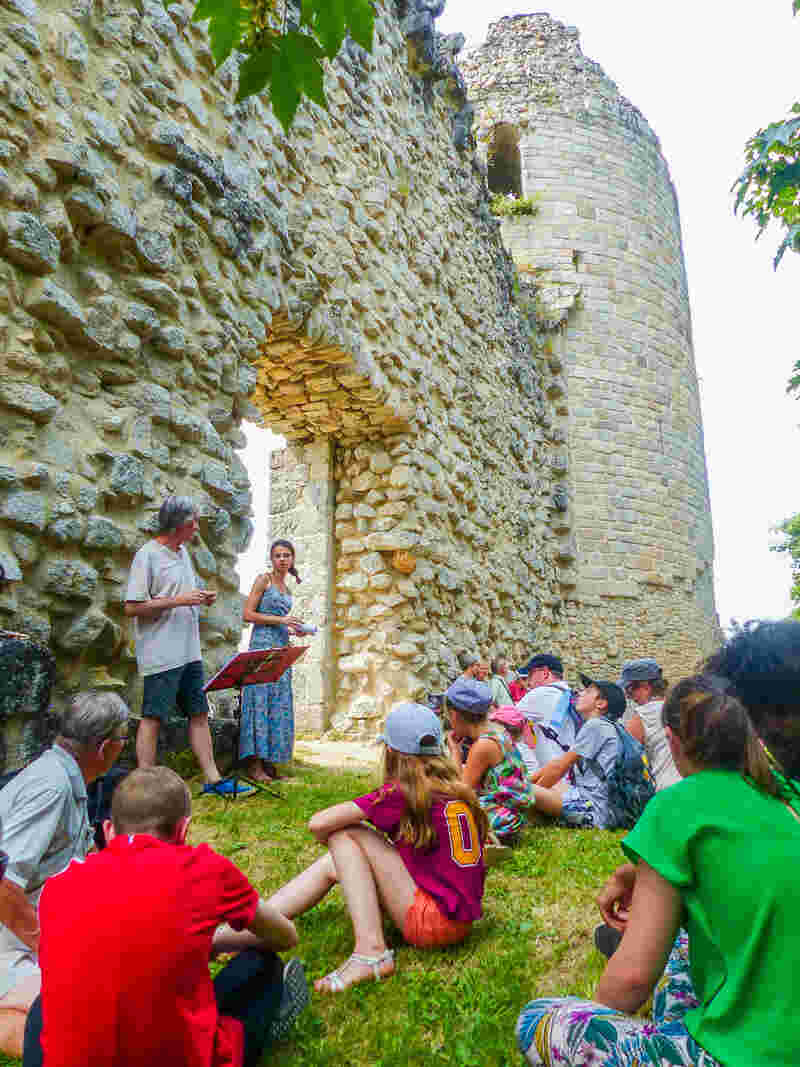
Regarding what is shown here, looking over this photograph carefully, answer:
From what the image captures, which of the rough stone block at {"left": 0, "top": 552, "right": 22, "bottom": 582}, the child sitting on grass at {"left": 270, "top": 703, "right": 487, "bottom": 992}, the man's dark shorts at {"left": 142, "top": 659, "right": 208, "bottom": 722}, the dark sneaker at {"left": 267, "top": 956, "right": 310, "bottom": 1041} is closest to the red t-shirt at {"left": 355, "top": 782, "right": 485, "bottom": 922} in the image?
the child sitting on grass at {"left": 270, "top": 703, "right": 487, "bottom": 992}

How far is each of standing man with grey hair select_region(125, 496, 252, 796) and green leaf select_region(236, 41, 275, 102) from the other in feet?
8.04

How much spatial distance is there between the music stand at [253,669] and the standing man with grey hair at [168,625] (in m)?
0.14

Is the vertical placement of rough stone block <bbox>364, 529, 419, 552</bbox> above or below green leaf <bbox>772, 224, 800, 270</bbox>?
below

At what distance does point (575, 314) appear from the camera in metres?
12.4

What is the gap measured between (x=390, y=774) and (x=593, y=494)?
9841 mm

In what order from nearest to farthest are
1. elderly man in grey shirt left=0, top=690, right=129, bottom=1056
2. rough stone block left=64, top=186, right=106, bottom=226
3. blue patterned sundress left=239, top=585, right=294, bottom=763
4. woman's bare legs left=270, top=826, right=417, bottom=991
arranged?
elderly man in grey shirt left=0, top=690, right=129, bottom=1056
woman's bare legs left=270, top=826, right=417, bottom=991
rough stone block left=64, top=186, right=106, bottom=226
blue patterned sundress left=239, top=585, right=294, bottom=763

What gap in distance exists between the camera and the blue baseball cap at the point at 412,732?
256 cm

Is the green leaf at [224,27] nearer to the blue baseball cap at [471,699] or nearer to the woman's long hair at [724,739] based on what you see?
the woman's long hair at [724,739]

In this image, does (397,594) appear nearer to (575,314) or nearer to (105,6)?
(105,6)

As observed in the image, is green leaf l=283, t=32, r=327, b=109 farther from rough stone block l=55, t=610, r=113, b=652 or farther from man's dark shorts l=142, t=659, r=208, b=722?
man's dark shorts l=142, t=659, r=208, b=722

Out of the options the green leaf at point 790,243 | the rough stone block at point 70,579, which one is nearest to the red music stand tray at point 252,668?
the rough stone block at point 70,579

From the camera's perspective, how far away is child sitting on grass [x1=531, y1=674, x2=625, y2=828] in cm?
389

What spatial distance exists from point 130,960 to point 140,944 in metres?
0.03

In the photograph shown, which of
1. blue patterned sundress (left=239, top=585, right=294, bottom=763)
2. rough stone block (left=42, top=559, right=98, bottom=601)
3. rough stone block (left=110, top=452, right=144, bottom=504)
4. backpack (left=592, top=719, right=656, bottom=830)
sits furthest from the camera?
blue patterned sundress (left=239, top=585, right=294, bottom=763)
